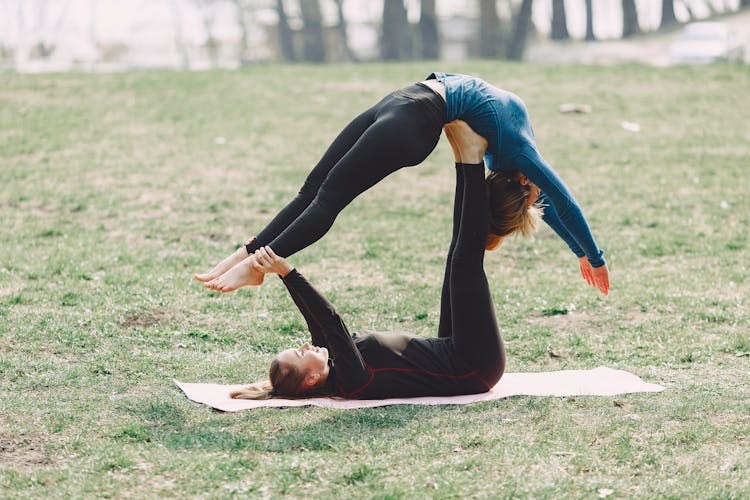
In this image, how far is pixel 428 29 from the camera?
3738cm

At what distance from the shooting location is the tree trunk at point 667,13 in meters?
41.5

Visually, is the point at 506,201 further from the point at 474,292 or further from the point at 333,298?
the point at 333,298

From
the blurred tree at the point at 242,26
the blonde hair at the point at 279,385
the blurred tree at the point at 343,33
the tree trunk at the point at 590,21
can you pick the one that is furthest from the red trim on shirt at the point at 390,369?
the blurred tree at the point at 242,26

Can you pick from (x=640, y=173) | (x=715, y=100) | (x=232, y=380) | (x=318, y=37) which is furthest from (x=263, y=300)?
(x=318, y=37)

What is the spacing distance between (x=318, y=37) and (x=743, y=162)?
32.0 meters

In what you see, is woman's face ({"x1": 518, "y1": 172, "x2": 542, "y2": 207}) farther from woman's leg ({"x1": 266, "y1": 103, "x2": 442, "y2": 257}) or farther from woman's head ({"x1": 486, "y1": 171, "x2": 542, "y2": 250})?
woman's leg ({"x1": 266, "y1": 103, "x2": 442, "y2": 257})

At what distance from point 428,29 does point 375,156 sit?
33.0m

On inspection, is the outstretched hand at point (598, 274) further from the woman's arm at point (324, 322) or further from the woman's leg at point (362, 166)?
the woman's arm at point (324, 322)

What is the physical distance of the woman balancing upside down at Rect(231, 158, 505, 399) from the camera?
5.81 metres

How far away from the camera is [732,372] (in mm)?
6668

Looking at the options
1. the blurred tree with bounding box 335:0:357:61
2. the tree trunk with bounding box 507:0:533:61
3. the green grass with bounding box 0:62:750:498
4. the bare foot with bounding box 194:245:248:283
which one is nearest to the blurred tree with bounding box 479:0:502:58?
the tree trunk with bounding box 507:0:533:61

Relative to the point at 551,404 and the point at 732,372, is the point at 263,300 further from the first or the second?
the point at 732,372

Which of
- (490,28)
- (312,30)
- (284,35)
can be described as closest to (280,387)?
(490,28)

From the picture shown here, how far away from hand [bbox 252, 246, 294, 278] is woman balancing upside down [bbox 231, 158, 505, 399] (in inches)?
13.2
